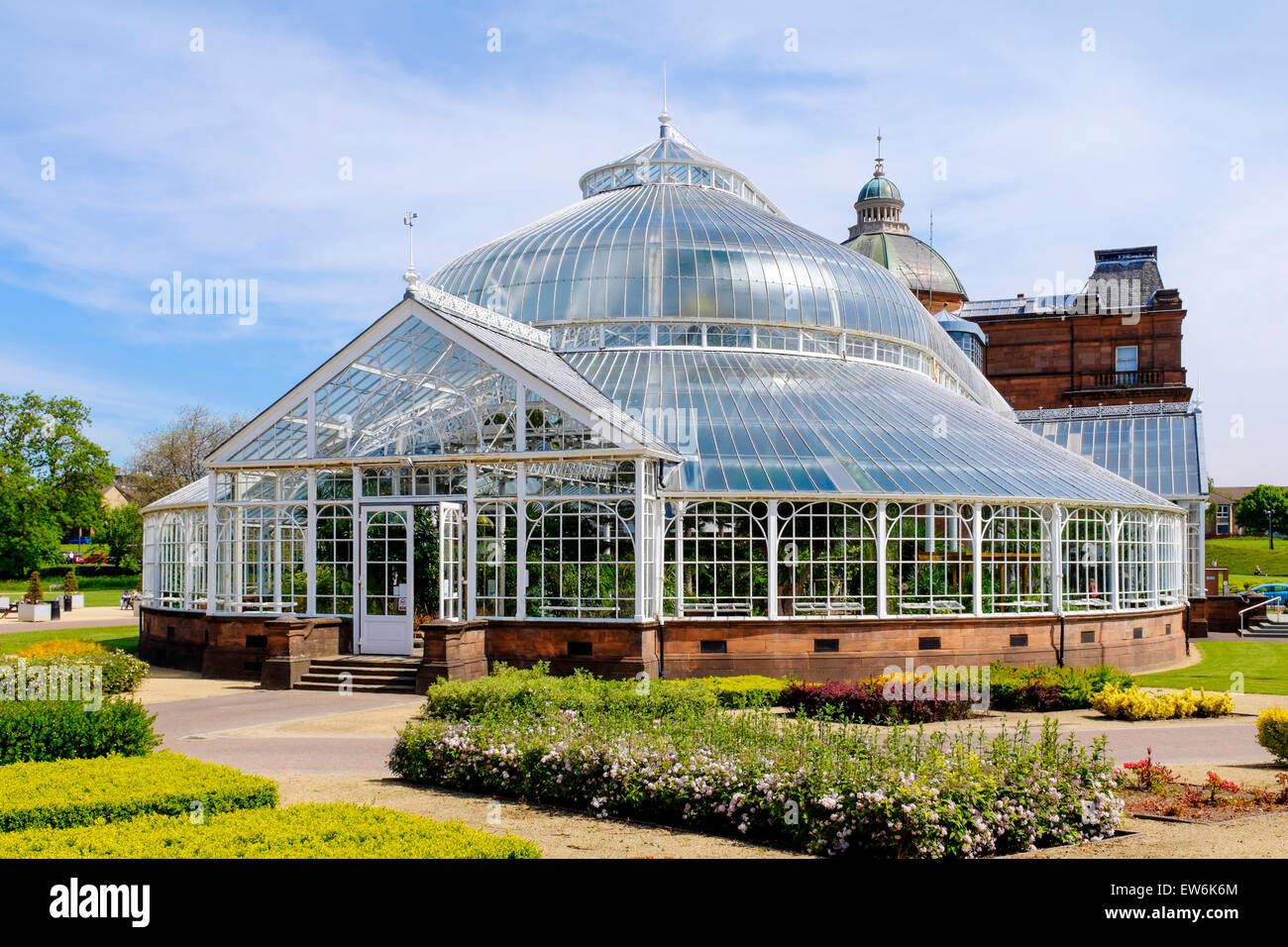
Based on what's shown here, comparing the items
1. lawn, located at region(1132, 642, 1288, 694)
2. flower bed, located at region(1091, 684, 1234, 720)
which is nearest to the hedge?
flower bed, located at region(1091, 684, 1234, 720)

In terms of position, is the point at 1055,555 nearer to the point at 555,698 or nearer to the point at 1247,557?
the point at 555,698

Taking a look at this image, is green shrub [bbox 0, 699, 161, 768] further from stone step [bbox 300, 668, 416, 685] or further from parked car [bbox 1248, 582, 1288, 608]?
parked car [bbox 1248, 582, 1288, 608]

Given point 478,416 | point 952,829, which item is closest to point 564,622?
point 478,416

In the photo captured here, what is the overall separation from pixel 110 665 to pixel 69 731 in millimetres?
9398

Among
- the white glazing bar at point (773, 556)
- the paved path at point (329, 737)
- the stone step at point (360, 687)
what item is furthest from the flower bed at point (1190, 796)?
the stone step at point (360, 687)

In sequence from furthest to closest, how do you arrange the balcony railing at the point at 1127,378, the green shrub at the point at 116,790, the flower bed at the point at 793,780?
the balcony railing at the point at 1127,378, the flower bed at the point at 793,780, the green shrub at the point at 116,790

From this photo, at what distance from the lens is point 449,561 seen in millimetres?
22906

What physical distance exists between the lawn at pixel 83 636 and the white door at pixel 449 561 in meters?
13.6

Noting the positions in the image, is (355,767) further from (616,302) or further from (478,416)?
(616,302)

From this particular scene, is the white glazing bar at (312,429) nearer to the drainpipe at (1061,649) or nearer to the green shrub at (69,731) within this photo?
the green shrub at (69,731)

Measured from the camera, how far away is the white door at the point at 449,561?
22.6m

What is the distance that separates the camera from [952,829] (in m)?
9.86

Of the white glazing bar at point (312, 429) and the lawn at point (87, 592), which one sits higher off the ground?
the white glazing bar at point (312, 429)
